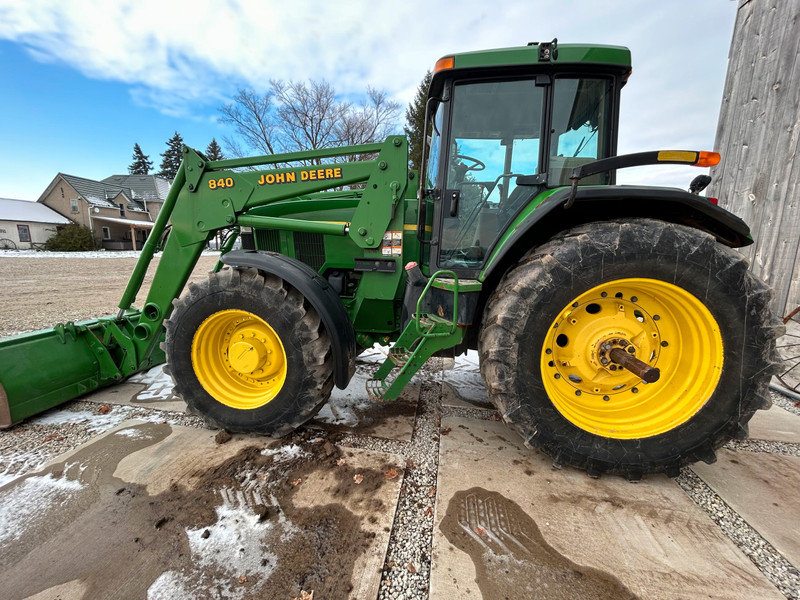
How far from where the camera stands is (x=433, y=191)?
2371 mm

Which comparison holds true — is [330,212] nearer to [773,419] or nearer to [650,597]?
[650,597]

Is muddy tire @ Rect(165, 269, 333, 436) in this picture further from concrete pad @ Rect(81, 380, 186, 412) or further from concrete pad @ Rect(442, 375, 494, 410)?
concrete pad @ Rect(442, 375, 494, 410)

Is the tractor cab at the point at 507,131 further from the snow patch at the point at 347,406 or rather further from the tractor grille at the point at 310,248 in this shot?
the snow patch at the point at 347,406

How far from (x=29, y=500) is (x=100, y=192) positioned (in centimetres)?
4148

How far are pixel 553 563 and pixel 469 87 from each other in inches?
102

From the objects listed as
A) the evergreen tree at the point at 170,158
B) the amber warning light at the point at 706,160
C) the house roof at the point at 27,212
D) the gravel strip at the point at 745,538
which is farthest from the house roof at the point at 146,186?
the gravel strip at the point at 745,538

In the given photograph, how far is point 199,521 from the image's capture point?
1.63m

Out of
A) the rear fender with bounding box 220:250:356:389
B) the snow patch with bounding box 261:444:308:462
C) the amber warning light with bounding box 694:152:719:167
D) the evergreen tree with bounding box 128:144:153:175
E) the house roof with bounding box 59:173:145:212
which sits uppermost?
the evergreen tree with bounding box 128:144:153:175

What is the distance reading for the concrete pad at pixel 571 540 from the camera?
1.35 m

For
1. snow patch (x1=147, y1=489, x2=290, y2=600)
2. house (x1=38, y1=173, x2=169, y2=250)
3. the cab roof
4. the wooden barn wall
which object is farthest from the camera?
house (x1=38, y1=173, x2=169, y2=250)

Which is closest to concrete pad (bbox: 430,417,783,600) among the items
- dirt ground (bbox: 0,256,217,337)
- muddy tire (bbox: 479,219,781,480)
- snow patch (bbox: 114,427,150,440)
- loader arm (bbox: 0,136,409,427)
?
muddy tire (bbox: 479,219,781,480)

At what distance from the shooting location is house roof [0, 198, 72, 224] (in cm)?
2734

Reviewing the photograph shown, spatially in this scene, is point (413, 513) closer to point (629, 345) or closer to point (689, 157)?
point (629, 345)

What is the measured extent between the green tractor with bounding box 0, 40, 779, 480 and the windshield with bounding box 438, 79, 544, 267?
0.04ft
